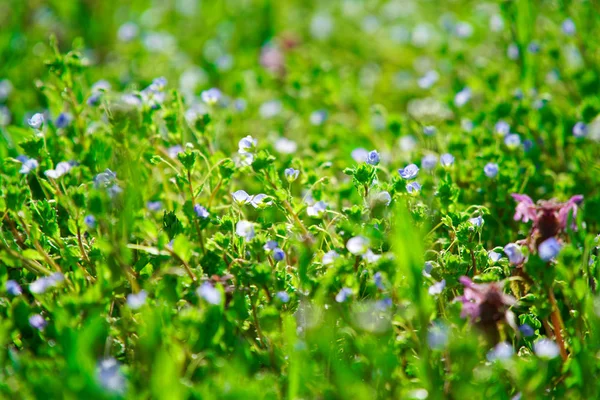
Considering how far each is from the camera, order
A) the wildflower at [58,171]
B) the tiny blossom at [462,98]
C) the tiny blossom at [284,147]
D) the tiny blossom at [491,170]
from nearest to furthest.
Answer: the wildflower at [58,171] < the tiny blossom at [491,170] < the tiny blossom at [284,147] < the tiny blossom at [462,98]

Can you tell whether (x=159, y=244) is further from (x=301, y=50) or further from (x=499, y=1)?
(x=301, y=50)

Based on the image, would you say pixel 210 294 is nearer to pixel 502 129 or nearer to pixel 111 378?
pixel 111 378

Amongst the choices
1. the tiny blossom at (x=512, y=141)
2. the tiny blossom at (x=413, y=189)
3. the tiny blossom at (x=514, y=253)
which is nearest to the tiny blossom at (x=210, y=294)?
the tiny blossom at (x=413, y=189)

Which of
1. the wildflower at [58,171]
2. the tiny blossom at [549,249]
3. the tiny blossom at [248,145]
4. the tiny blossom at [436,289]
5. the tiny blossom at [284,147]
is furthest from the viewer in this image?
the tiny blossom at [284,147]

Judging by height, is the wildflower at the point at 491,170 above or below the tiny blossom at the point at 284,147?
above

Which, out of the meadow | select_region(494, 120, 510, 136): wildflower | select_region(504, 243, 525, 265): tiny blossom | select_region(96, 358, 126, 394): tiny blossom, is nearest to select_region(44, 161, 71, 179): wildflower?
the meadow

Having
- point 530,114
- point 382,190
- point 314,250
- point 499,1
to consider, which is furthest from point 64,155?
point 499,1

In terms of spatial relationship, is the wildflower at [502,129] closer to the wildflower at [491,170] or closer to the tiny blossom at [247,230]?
the wildflower at [491,170]

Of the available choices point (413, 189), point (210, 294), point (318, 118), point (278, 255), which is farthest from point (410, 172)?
point (318, 118)
